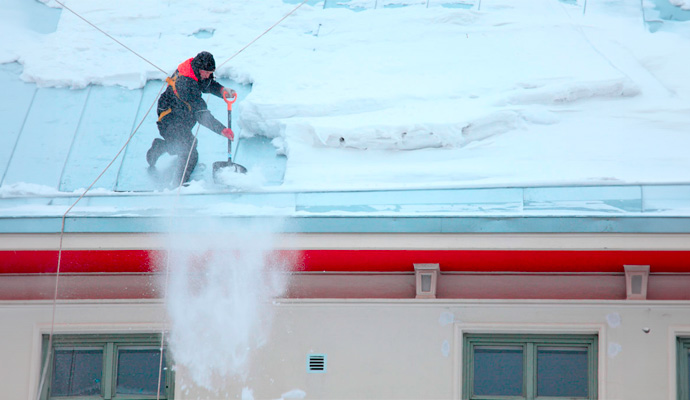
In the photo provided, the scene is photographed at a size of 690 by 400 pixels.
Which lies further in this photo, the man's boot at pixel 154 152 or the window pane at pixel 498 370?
the man's boot at pixel 154 152

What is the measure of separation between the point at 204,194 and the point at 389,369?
176cm

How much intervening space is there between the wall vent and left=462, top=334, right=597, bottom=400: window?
3.22 ft

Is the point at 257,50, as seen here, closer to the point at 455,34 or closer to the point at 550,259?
the point at 455,34

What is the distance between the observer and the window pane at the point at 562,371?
5.74 meters

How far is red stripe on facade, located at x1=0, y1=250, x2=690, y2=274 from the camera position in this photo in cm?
540

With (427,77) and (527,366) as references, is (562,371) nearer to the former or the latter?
(527,366)

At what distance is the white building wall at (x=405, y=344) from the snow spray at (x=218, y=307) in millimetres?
77

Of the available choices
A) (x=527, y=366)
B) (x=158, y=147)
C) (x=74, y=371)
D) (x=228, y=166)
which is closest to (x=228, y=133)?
(x=228, y=166)

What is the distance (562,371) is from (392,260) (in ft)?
4.72

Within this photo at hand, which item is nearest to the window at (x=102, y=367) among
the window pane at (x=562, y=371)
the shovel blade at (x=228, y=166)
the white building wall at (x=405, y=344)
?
the white building wall at (x=405, y=344)

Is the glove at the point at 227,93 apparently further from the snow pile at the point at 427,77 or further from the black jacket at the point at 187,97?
the snow pile at the point at 427,77

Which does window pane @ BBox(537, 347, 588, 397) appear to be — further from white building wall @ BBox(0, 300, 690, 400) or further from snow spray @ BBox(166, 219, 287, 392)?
snow spray @ BBox(166, 219, 287, 392)

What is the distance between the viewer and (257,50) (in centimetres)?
680

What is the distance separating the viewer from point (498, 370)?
19.1 ft
